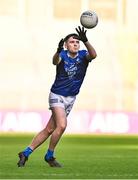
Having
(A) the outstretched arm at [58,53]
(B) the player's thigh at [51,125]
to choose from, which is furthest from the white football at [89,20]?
(B) the player's thigh at [51,125]

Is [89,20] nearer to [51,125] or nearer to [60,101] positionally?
[60,101]

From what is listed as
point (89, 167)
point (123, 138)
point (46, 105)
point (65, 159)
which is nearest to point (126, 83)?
point (46, 105)

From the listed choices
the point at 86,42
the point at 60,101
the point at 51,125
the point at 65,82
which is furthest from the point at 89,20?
the point at 51,125

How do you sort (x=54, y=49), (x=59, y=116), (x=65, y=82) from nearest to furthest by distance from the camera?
1. (x=59, y=116)
2. (x=65, y=82)
3. (x=54, y=49)

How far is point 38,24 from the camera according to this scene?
124ft

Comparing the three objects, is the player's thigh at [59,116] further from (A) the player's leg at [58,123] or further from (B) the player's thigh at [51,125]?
(B) the player's thigh at [51,125]

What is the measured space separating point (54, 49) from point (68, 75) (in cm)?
Result: 2394

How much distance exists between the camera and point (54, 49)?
37.8m

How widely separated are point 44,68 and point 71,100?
23.3 meters

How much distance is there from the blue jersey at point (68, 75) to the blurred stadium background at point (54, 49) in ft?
68.8

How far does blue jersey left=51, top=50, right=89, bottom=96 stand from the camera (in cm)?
1386

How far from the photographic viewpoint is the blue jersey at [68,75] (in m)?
→ 13.9

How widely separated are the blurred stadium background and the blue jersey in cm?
2097

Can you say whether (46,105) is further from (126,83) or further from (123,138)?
(123,138)
